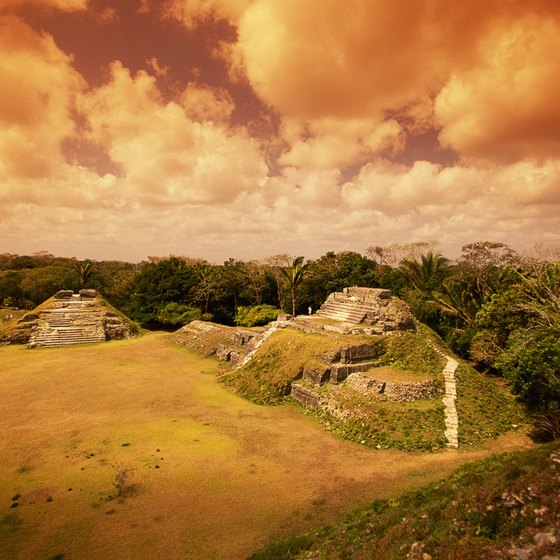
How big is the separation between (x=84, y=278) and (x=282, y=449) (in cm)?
4212

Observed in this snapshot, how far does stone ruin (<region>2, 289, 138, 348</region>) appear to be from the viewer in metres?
26.9

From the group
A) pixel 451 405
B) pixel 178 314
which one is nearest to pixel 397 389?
→ pixel 451 405

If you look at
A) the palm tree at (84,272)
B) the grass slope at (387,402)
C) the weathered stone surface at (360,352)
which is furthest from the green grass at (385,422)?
the palm tree at (84,272)

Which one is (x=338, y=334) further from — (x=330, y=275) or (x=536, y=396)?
(x=330, y=275)

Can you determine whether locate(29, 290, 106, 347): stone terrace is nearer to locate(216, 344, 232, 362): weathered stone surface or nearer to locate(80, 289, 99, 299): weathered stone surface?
locate(80, 289, 99, 299): weathered stone surface

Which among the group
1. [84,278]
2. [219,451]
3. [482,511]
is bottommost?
[219,451]

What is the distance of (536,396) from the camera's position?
12305mm

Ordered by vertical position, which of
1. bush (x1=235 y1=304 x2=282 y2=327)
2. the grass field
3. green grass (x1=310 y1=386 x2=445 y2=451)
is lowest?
the grass field

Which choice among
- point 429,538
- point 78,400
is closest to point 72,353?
point 78,400

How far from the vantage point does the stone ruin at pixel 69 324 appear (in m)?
26.9

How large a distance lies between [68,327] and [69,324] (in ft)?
1.80

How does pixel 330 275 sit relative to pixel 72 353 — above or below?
above

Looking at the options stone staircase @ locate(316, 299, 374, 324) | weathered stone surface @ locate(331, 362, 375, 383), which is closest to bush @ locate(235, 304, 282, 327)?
stone staircase @ locate(316, 299, 374, 324)

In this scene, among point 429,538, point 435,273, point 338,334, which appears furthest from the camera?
point 435,273
